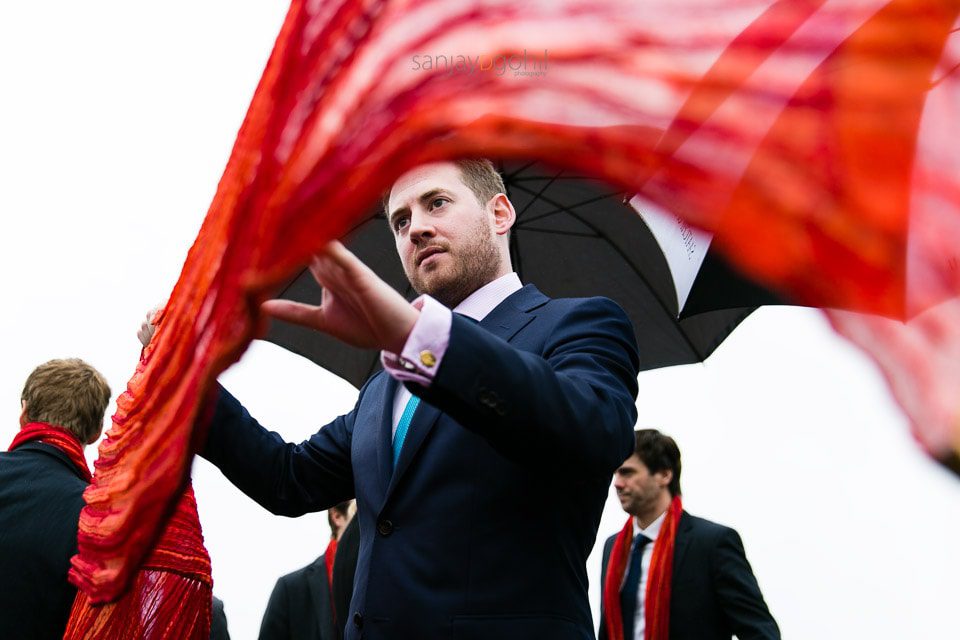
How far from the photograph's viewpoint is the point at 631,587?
13.2 ft

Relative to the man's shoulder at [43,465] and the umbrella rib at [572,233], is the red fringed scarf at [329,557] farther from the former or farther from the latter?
the man's shoulder at [43,465]

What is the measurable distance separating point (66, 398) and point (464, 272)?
52.4 inches

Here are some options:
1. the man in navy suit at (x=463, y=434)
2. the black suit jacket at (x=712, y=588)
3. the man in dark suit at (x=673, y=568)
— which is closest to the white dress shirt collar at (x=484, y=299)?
the man in navy suit at (x=463, y=434)

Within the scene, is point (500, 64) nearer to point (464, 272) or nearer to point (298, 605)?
Answer: point (464, 272)

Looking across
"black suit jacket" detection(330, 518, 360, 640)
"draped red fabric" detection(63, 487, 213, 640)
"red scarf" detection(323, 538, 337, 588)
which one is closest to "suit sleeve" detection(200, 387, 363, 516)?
"draped red fabric" detection(63, 487, 213, 640)

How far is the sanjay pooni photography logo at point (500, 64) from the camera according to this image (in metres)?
0.96

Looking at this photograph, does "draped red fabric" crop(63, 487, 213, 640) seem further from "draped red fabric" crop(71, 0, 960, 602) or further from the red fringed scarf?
the red fringed scarf

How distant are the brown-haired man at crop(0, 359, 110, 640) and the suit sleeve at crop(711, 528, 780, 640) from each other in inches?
A: 85.2

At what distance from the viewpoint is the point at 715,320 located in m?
3.79

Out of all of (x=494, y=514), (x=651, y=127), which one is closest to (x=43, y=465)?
(x=494, y=514)

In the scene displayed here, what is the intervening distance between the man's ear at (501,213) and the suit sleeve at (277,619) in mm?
3405

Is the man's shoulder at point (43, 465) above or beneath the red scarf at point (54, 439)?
beneath

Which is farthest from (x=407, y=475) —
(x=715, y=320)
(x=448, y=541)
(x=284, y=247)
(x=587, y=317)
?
(x=715, y=320)

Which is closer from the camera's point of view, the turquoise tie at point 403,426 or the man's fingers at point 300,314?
the man's fingers at point 300,314
